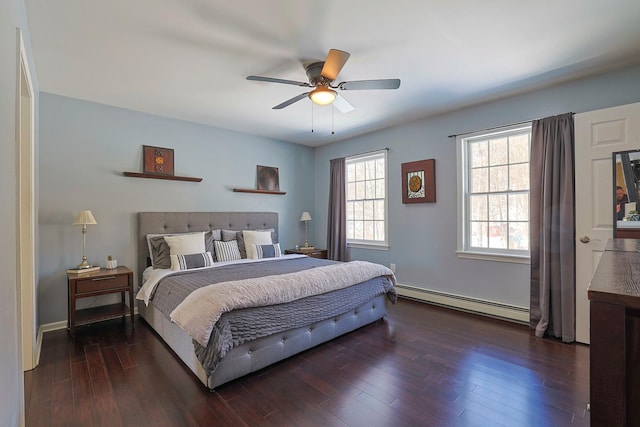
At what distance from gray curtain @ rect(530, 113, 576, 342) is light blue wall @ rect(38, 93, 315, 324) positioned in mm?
3893

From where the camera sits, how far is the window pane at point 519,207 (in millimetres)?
3430

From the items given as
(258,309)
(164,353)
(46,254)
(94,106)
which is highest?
(94,106)

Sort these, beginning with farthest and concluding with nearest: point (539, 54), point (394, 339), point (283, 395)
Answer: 1. point (394, 339)
2. point (539, 54)
3. point (283, 395)

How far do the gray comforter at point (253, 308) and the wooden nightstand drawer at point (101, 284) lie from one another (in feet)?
1.62

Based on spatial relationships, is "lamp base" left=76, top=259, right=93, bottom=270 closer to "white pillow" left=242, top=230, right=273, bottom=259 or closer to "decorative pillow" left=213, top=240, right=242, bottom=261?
"decorative pillow" left=213, top=240, right=242, bottom=261

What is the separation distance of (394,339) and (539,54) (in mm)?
2834

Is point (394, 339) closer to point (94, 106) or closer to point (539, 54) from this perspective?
point (539, 54)

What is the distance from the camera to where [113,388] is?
7.05ft

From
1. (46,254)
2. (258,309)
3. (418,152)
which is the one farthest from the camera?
(418,152)

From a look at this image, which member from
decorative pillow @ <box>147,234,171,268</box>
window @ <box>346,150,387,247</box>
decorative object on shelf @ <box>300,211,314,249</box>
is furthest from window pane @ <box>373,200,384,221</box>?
decorative pillow @ <box>147,234,171,268</box>

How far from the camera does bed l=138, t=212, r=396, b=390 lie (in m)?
2.14

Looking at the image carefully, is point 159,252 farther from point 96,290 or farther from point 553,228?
point 553,228

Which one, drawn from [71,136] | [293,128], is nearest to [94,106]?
[71,136]

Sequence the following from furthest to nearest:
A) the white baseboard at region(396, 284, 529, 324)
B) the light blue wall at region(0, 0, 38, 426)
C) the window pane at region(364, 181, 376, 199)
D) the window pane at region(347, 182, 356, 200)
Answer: the window pane at region(347, 182, 356, 200)
the window pane at region(364, 181, 376, 199)
the white baseboard at region(396, 284, 529, 324)
the light blue wall at region(0, 0, 38, 426)
